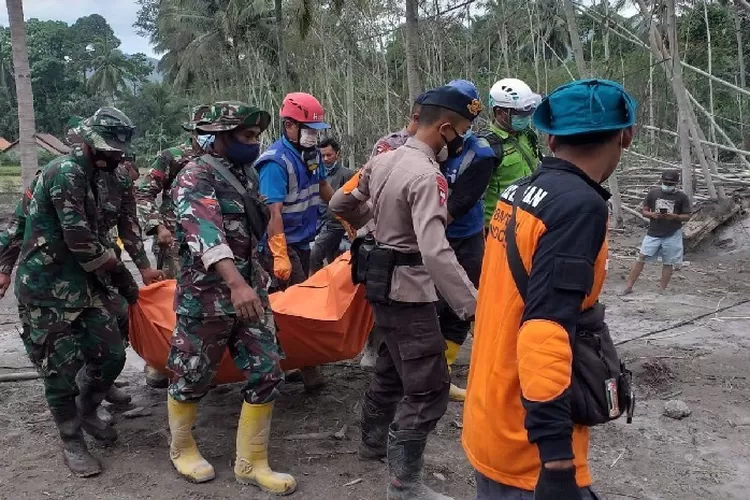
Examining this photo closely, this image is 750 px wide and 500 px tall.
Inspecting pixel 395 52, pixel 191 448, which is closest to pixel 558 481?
pixel 191 448

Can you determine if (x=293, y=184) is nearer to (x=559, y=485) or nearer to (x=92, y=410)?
(x=92, y=410)

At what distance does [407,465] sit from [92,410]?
201 centimetres

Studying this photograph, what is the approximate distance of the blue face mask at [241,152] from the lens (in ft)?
11.4

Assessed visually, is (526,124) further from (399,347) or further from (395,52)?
(395,52)

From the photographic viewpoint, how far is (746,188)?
37.9 ft

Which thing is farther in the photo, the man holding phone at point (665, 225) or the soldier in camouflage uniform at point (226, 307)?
the man holding phone at point (665, 225)

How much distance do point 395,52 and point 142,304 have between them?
3028 centimetres

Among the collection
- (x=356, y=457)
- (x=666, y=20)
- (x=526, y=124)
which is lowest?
(x=356, y=457)

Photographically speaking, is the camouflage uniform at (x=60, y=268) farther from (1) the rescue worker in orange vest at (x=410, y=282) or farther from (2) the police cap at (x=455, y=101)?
(2) the police cap at (x=455, y=101)

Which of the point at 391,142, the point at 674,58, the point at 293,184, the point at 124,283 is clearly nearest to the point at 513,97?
the point at 391,142

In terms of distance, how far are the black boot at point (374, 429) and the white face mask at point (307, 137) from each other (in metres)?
1.84

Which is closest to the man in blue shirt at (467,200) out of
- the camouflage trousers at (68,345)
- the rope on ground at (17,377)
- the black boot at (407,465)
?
the black boot at (407,465)

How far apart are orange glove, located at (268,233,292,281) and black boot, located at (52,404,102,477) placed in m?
1.44

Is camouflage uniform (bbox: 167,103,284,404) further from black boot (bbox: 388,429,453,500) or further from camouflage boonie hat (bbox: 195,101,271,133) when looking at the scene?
black boot (bbox: 388,429,453,500)
